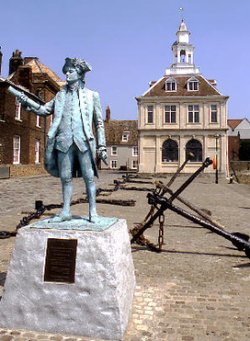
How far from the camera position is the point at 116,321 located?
12.3 feet

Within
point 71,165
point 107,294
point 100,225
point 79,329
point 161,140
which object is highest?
point 161,140

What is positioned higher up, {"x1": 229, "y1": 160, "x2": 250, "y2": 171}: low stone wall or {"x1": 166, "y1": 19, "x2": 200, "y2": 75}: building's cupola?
{"x1": 166, "y1": 19, "x2": 200, "y2": 75}: building's cupola

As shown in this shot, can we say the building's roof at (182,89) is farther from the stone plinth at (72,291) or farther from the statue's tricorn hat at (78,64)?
the stone plinth at (72,291)

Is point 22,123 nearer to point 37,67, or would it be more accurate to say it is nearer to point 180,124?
point 37,67

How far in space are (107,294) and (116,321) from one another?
0.93 ft

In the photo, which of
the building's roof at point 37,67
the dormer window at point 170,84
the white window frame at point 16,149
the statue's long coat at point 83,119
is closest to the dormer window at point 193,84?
the dormer window at point 170,84

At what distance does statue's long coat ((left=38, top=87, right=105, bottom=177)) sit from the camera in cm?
433

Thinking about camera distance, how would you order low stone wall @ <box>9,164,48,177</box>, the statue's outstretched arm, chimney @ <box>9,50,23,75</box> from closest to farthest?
1. the statue's outstretched arm
2. low stone wall @ <box>9,164,48,177</box>
3. chimney @ <box>9,50,23,75</box>

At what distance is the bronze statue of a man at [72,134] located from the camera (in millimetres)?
4309

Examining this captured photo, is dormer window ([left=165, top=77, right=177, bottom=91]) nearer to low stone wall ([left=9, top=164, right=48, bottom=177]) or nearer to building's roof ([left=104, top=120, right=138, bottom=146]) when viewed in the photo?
low stone wall ([left=9, top=164, right=48, bottom=177])

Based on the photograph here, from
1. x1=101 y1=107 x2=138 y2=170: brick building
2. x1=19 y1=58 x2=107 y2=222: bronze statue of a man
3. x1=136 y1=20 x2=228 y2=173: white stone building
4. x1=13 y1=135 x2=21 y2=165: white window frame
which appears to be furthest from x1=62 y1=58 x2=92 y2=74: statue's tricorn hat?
x1=101 y1=107 x2=138 y2=170: brick building

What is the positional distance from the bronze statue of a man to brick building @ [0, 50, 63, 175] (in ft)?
72.9

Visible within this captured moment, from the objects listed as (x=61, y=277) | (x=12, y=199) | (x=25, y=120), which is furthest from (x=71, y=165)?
(x=25, y=120)

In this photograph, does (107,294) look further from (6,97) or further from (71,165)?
(6,97)
